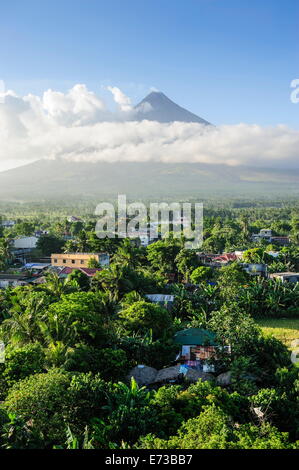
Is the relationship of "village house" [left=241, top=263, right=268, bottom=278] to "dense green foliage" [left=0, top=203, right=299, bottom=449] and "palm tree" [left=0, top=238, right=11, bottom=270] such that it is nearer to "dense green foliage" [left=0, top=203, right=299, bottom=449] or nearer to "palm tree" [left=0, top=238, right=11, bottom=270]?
"dense green foliage" [left=0, top=203, right=299, bottom=449]

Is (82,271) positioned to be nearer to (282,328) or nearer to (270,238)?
(282,328)

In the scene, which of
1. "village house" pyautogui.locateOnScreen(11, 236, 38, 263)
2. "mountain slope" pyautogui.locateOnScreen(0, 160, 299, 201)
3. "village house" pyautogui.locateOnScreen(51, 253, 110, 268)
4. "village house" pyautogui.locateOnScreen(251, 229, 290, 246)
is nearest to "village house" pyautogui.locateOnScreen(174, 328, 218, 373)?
"village house" pyautogui.locateOnScreen(51, 253, 110, 268)

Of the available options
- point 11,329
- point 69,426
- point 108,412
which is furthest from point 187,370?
point 11,329

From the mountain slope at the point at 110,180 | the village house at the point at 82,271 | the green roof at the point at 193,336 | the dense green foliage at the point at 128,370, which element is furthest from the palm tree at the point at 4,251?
the mountain slope at the point at 110,180

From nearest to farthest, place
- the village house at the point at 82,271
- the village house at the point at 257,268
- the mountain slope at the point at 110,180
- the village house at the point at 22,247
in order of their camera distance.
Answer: the village house at the point at 82,271 < the village house at the point at 257,268 < the village house at the point at 22,247 < the mountain slope at the point at 110,180

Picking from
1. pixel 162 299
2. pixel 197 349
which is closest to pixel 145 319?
pixel 197 349

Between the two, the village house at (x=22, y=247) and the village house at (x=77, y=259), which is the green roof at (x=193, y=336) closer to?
the village house at (x=77, y=259)

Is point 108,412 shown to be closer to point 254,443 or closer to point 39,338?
point 254,443

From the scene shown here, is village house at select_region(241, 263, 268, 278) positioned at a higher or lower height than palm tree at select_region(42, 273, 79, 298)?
lower
